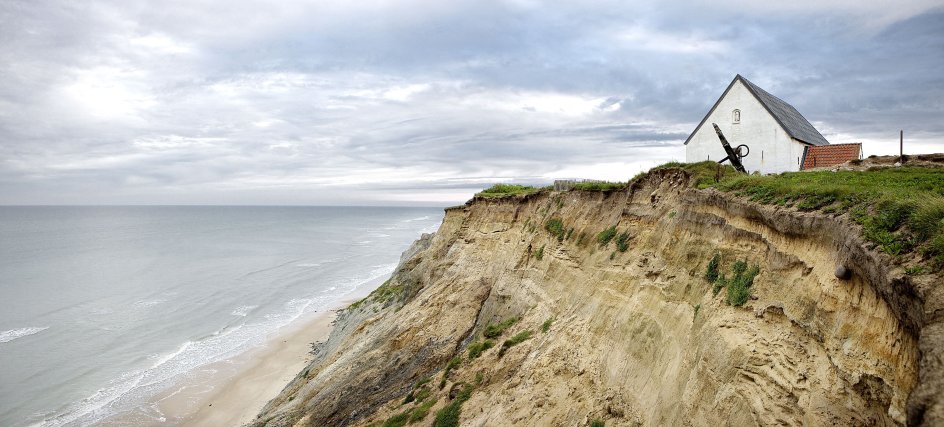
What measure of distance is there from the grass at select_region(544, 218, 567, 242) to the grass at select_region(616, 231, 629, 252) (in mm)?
4160

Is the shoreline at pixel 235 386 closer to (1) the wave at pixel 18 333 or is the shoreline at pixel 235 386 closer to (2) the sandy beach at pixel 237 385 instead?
(2) the sandy beach at pixel 237 385

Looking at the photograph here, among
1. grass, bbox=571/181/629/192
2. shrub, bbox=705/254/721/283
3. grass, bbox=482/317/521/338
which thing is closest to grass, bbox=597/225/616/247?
grass, bbox=571/181/629/192

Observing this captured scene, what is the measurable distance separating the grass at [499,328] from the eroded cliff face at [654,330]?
0.40m

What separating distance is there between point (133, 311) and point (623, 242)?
172 feet

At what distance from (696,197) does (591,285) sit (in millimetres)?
4664

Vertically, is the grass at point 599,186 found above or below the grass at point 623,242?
above

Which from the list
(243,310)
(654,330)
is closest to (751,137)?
(654,330)

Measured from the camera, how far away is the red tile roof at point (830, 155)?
61.8 feet

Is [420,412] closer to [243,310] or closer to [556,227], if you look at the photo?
[556,227]

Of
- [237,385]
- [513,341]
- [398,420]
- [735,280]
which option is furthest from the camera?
[237,385]

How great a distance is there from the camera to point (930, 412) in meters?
4.78

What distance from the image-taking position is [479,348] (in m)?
18.9

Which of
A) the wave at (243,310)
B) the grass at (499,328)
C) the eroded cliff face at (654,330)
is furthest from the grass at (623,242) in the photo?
the wave at (243,310)

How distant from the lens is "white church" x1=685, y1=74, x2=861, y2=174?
2077cm
